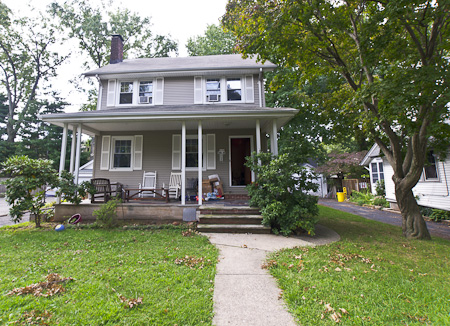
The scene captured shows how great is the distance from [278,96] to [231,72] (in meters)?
5.28

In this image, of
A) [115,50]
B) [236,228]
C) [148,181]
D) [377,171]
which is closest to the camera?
[236,228]

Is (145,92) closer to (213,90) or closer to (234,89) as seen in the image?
(213,90)

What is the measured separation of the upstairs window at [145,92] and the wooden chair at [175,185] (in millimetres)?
3485

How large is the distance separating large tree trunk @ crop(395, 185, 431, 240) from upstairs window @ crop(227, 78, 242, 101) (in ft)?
21.3

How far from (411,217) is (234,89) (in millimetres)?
7456

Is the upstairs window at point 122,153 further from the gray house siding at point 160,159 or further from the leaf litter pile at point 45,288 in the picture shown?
the leaf litter pile at point 45,288

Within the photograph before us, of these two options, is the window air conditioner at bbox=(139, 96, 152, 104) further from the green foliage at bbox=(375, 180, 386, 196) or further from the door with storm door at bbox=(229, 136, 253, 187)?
the green foliage at bbox=(375, 180, 386, 196)

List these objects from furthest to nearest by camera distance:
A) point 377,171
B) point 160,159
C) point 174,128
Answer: point 377,171
point 160,159
point 174,128

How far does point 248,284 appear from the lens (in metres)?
2.78

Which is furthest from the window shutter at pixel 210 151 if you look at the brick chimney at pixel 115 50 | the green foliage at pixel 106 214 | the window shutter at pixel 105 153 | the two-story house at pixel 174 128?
the brick chimney at pixel 115 50

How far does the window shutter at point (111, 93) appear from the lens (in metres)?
9.16

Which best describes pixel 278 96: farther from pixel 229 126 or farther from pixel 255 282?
pixel 255 282

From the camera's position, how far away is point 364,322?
2.02 metres

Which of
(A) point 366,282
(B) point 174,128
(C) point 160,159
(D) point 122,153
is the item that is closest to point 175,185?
(C) point 160,159
